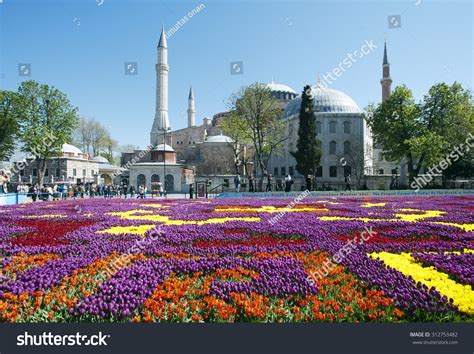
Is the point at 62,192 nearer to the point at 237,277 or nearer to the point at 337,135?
the point at 237,277

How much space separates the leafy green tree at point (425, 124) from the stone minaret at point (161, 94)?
47.6 m

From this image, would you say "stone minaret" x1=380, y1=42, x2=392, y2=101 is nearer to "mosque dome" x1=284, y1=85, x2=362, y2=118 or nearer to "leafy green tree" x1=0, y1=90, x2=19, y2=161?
"mosque dome" x1=284, y1=85, x2=362, y2=118

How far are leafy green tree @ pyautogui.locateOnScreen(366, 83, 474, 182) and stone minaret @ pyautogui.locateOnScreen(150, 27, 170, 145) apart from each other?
47569 millimetres

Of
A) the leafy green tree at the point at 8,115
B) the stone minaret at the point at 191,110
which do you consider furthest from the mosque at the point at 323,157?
the stone minaret at the point at 191,110

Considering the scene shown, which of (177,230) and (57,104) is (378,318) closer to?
(177,230)

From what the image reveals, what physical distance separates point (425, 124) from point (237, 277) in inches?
1741

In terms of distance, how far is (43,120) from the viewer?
39250mm

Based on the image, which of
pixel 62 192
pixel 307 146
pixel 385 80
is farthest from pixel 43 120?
pixel 385 80

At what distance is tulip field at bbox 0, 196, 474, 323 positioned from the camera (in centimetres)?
345

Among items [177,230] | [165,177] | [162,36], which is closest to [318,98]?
[165,177]

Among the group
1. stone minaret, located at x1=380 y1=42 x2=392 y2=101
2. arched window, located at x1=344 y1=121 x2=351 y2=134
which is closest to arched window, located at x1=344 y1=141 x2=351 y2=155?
arched window, located at x1=344 y1=121 x2=351 y2=134

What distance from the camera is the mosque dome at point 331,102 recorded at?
2200 inches

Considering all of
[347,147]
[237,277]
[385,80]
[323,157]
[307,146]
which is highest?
[385,80]

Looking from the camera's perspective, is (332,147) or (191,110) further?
(191,110)
